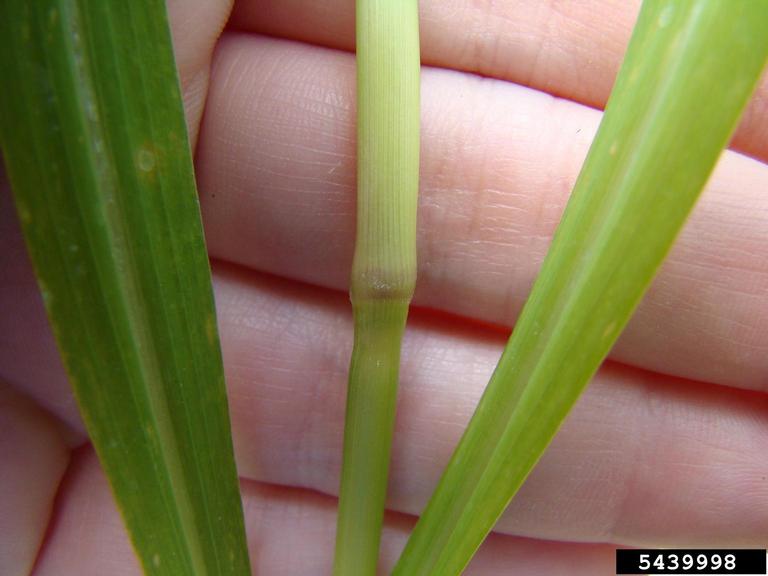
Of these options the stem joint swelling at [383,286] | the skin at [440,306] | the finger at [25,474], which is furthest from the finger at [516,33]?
the finger at [25,474]

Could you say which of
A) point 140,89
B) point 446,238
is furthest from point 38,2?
point 446,238

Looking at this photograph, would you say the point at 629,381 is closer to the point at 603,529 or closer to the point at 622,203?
the point at 603,529

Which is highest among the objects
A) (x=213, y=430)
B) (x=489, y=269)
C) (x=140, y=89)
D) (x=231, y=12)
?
(x=231, y=12)

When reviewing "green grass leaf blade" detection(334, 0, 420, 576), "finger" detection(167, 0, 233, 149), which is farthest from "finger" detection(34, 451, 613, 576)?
"finger" detection(167, 0, 233, 149)

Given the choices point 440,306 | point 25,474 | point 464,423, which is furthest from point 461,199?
point 25,474

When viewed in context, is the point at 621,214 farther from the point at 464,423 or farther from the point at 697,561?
the point at 697,561
